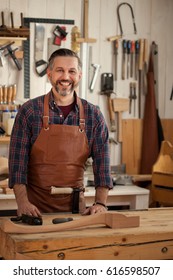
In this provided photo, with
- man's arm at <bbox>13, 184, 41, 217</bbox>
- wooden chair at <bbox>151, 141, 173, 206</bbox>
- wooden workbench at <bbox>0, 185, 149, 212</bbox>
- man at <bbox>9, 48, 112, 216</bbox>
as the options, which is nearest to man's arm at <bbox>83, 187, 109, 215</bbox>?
man at <bbox>9, 48, 112, 216</bbox>

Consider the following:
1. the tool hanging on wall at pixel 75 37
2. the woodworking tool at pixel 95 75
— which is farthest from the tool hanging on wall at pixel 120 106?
the tool hanging on wall at pixel 75 37

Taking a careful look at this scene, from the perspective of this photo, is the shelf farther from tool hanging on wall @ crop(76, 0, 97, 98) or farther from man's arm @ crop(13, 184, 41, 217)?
man's arm @ crop(13, 184, 41, 217)

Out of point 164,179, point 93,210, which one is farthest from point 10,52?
point 93,210

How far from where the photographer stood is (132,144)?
6566 mm

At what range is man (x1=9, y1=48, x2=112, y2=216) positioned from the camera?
336 centimetres

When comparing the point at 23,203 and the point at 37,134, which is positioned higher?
the point at 37,134

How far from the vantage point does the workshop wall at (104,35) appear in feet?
19.6

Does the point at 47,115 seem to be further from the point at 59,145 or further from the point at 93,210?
the point at 93,210

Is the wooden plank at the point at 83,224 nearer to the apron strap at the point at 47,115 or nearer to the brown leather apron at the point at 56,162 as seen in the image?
the brown leather apron at the point at 56,162

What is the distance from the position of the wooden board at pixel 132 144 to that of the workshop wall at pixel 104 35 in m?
0.08

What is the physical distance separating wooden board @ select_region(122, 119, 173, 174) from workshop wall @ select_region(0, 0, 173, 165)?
0.08 meters

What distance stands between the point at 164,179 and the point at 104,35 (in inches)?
70.5
